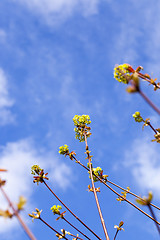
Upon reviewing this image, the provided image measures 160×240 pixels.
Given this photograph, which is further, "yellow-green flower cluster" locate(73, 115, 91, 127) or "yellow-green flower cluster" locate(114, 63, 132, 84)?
Answer: "yellow-green flower cluster" locate(73, 115, 91, 127)

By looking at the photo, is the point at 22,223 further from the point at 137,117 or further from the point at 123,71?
the point at 137,117

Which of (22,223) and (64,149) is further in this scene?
(64,149)

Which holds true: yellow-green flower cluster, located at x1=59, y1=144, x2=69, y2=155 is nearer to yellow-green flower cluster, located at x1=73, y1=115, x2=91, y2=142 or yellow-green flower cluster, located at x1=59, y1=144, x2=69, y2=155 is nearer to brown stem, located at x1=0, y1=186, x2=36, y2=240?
yellow-green flower cluster, located at x1=73, y1=115, x2=91, y2=142

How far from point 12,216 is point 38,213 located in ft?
7.86

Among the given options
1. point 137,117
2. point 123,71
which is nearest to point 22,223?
point 123,71

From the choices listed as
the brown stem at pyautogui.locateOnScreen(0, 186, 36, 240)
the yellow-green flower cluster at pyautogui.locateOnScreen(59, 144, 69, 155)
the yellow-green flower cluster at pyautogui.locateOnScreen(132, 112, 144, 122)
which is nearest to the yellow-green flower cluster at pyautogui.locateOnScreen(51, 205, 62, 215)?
the yellow-green flower cluster at pyautogui.locateOnScreen(59, 144, 69, 155)

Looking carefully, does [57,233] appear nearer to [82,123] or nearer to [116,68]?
[82,123]

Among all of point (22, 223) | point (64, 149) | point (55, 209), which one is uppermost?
point (64, 149)

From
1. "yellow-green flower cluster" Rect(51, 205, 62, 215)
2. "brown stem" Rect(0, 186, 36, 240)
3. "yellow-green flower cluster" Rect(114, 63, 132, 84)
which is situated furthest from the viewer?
"yellow-green flower cluster" Rect(51, 205, 62, 215)

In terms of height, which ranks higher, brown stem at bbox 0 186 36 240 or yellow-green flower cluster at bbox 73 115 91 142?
yellow-green flower cluster at bbox 73 115 91 142

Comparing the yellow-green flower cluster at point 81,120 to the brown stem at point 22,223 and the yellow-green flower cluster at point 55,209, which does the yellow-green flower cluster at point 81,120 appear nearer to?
the yellow-green flower cluster at point 55,209

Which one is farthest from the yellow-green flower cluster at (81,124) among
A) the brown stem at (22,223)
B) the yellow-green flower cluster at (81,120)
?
the brown stem at (22,223)

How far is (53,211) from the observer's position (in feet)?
16.4

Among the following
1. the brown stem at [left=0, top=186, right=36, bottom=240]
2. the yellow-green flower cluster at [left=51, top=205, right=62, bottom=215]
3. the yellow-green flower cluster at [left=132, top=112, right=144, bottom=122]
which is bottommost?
the brown stem at [left=0, top=186, right=36, bottom=240]
